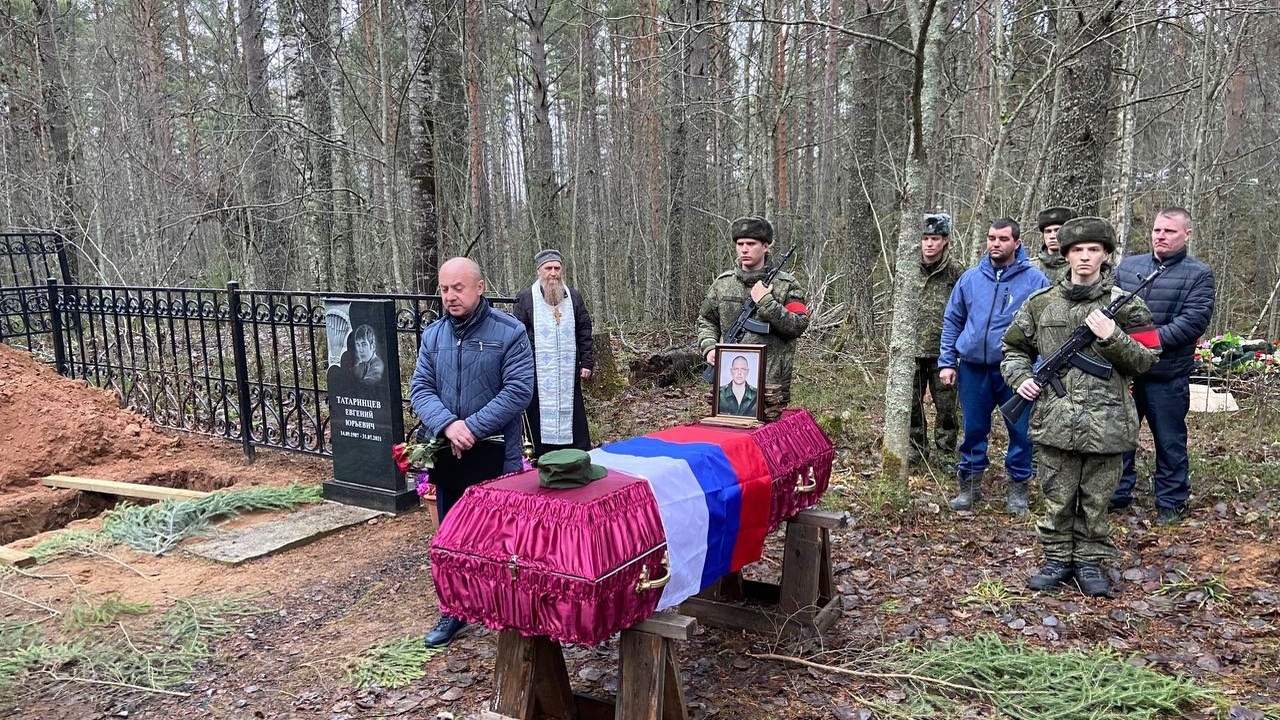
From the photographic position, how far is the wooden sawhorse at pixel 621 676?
2879 millimetres

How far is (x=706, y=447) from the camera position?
3.44 metres

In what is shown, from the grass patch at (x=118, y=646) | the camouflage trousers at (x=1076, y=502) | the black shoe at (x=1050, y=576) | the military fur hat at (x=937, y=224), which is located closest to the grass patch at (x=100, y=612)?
the grass patch at (x=118, y=646)

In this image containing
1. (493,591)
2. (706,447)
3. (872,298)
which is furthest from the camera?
(872,298)

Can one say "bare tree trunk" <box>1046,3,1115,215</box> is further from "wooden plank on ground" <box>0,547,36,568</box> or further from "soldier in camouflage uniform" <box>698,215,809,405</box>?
"wooden plank on ground" <box>0,547,36,568</box>

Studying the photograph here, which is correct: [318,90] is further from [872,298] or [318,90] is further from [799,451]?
[799,451]

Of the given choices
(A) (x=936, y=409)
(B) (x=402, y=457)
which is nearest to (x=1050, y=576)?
(A) (x=936, y=409)

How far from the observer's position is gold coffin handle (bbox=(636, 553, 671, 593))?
2.76m

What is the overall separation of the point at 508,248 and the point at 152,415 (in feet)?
24.0

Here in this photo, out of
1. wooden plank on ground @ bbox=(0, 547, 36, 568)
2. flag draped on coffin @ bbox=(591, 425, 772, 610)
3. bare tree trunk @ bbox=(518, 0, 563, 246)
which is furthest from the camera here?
bare tree trunk @ bbox=(518, 0, 563, 246)

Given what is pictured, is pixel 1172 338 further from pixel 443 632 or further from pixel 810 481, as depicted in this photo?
pixel 443 632

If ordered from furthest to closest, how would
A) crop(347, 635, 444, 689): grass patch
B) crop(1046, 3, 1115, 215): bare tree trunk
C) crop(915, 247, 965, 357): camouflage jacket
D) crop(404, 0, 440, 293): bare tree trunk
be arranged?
crop(404, 0, 440, 293): bare tree trunk < crop(1046, 3, 1115, 215): bare tree trunk < crop(915, 247, 965, 357): camouflage jacket < crop(347, 635, 444, 689): grass patch

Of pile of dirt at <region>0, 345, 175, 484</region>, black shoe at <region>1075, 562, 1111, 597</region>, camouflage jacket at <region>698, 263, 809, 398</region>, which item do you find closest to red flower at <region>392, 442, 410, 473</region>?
camouflage jacket at <region>698, 263, 809, 398</region>

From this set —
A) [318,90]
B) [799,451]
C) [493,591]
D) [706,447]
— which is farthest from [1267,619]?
[318,90]

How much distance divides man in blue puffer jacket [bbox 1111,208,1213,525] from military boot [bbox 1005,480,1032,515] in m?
0.79
